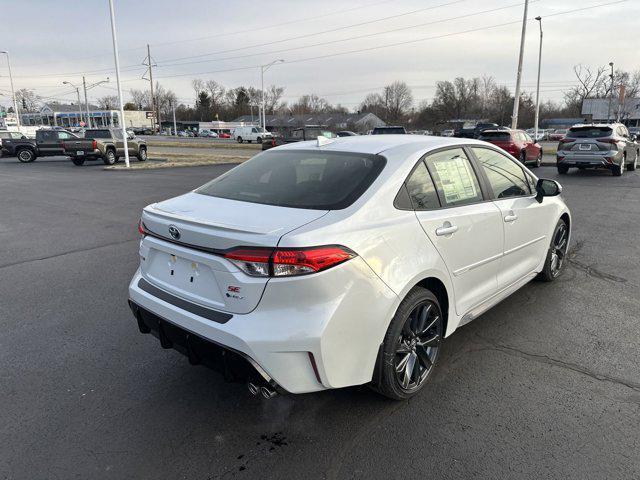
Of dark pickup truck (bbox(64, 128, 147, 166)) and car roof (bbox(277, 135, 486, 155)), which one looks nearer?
car roof (bbox(277, 135, 486, 155))

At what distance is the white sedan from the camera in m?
2.45

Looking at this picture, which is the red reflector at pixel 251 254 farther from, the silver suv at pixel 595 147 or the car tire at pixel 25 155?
the car tire at pixel 25 155

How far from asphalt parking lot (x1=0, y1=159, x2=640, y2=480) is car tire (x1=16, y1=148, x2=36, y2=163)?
2601 cm

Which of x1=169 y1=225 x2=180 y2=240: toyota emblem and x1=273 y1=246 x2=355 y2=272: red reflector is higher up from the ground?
x1=169 y1=225 x2=180 y2=240: toyota emblem

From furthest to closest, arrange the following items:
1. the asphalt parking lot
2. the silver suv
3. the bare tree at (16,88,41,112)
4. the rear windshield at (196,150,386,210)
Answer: the bare tree at (16,88,41,112)
the silver suv
the rear windshield at (196,150,386,210)
the asphalt parking lot

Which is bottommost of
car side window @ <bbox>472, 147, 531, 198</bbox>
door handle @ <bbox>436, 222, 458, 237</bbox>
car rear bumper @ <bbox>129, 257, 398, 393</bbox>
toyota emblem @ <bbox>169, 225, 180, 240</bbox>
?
car rear bumper @ <bbox>129, 257, 398, 393</bbox>

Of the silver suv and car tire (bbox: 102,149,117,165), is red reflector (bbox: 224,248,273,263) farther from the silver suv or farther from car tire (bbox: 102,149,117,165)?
car tire (bbox: 102,149,117,165)

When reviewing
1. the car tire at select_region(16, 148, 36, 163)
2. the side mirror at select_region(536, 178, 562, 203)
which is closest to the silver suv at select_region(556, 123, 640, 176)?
the side mirror at select_region(536, 178, 562, 203)

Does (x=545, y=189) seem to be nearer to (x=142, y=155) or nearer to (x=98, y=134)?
(x=98, y=134)

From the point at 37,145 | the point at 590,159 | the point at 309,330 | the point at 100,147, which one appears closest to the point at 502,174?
the point at 309,330

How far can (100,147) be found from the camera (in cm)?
2383

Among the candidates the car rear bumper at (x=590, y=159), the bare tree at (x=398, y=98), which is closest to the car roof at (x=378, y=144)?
the car rear bumper at (x=590, y=159)

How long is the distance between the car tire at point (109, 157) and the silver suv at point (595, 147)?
20.5m

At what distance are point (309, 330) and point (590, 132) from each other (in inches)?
681
